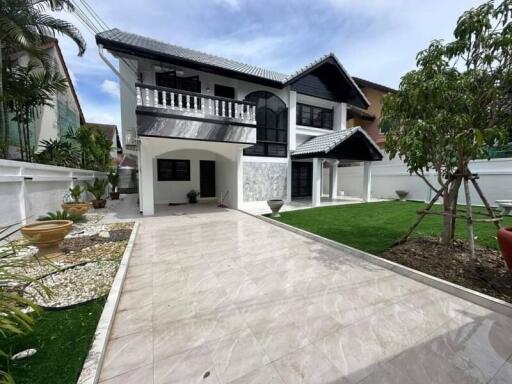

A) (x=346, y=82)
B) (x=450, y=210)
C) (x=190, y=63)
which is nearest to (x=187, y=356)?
(x=450, y=210)

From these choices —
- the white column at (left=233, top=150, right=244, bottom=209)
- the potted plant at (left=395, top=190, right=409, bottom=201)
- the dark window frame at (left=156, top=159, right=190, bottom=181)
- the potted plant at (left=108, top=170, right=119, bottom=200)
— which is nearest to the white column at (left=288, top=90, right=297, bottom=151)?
the white column at (left=233, top=150, right=244, bottom=209)

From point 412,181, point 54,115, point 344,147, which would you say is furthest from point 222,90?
point 412,181

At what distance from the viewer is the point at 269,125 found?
11945mm

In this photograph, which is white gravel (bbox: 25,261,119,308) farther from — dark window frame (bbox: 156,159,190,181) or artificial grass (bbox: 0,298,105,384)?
dark window frame (bbox: 156,159,190,181)

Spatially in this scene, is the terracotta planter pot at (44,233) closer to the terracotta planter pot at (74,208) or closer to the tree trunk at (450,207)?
the terracotta planter pot at (74,208)

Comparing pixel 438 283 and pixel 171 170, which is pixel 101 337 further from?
pixel 171 170

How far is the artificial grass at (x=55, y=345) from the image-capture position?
6.36ft

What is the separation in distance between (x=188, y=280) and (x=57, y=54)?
1869cm

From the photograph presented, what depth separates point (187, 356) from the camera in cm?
223

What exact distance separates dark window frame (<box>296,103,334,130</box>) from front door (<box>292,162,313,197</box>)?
8.14ft

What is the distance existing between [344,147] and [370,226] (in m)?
5.30

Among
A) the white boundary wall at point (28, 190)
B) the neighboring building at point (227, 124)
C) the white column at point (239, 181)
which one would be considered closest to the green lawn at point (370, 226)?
the white column at point (239, 181)

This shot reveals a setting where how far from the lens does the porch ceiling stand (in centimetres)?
1060

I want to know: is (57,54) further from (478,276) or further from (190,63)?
(478,276)
